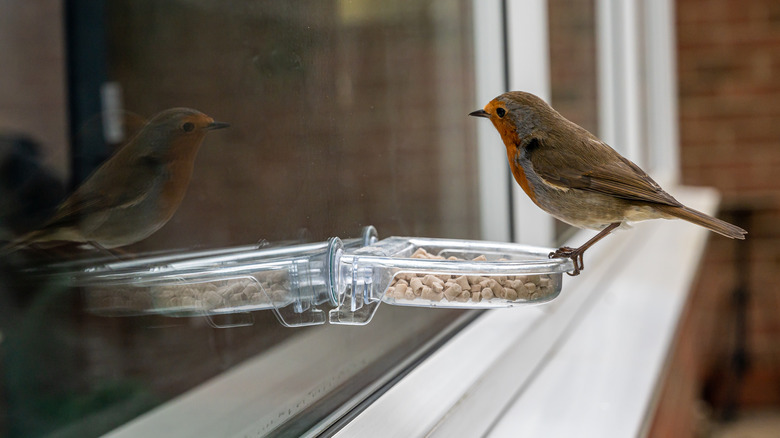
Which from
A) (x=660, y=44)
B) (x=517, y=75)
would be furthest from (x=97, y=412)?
(x=660, y=44)

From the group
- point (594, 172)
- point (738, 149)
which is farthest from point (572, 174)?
point (738, 149)

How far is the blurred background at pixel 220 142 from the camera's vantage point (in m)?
0.40

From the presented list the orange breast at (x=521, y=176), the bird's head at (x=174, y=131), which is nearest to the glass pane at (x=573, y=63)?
the orange breast at (x=521, y=176)

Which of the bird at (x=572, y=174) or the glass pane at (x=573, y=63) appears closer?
the bird at (x=572, y=174)

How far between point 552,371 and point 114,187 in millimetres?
862

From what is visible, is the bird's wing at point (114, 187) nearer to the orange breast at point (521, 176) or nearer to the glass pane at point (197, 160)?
the glass pane at point (197, 160)

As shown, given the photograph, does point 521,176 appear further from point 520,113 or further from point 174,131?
point 174,131

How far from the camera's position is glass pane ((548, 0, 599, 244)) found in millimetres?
1487

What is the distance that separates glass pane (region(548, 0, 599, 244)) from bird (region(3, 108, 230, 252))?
1.00 m

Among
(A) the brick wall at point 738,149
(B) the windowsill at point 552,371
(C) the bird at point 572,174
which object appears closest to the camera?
(C) the bird at point 572,174

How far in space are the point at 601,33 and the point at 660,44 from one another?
1822mm

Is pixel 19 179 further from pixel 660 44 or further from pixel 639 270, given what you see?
pixel 660 44

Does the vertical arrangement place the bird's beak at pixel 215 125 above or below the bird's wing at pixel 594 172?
above

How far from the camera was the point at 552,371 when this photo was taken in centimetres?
116
